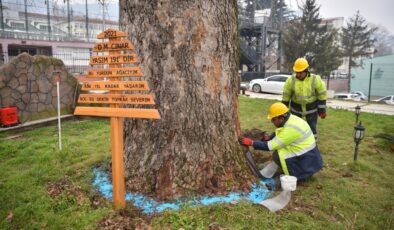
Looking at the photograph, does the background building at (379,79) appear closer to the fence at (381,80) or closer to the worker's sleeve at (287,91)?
the fence at (381,80)

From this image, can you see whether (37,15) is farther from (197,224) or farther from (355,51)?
(197,224)

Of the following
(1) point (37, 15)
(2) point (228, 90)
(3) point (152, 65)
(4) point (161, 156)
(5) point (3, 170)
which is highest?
(1) point (37, 15)

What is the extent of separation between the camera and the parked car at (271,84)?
65.4 ft

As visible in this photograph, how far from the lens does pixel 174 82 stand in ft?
12.2

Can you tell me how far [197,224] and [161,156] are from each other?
1.00 metres

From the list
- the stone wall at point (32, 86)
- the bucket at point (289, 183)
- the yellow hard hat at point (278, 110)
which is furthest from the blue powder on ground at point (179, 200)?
the stone wall at point (32, 86)

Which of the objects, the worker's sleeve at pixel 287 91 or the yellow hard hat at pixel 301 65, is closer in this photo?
the yellow hard hat at pixel 301 65

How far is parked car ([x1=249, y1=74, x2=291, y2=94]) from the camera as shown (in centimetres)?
1994

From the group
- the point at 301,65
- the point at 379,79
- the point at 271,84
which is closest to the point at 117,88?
the point at 301,65

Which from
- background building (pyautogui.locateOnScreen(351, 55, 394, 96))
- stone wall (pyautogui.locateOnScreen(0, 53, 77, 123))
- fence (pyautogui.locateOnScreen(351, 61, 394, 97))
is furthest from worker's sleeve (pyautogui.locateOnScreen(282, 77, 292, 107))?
fence (pyautogui.locateOnScreen(351, 61, 394, 97))

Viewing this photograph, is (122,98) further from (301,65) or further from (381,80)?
(381,80)

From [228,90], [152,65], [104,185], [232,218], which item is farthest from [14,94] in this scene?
[232,218]

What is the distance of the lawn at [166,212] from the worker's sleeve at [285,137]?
0.69 m

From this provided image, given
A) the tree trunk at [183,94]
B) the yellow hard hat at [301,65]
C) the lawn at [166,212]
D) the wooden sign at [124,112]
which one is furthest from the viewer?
the yellow hard hat at [301,65]
